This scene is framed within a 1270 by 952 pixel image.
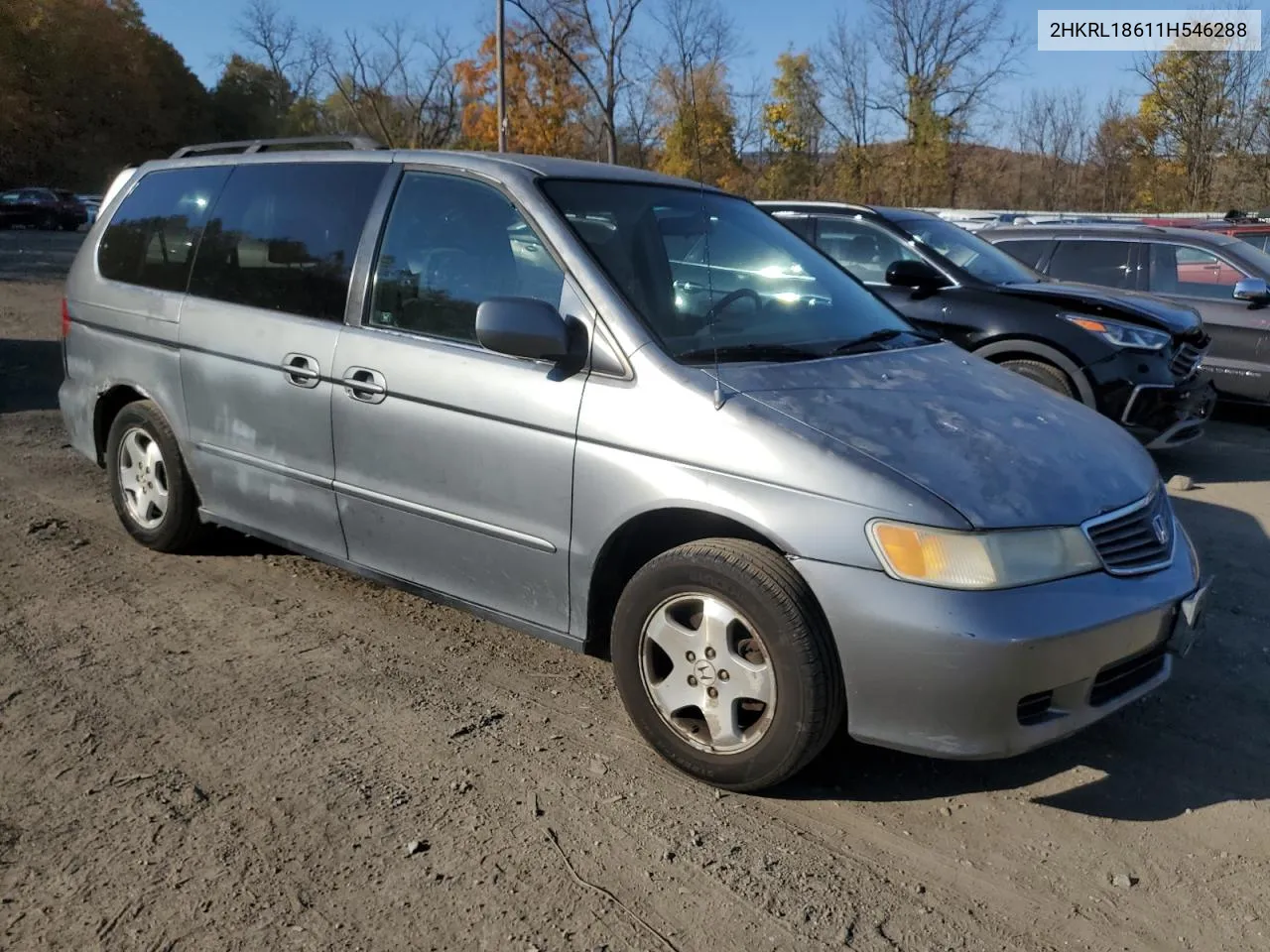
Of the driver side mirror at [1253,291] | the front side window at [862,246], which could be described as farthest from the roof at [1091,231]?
the front side window at [862,246]

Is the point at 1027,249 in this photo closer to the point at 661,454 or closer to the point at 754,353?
the point at 754,353

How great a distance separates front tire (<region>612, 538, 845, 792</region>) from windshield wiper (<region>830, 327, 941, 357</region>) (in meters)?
1.04

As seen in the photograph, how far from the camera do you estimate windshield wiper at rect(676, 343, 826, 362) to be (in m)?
3.36

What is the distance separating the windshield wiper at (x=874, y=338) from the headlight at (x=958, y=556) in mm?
1048

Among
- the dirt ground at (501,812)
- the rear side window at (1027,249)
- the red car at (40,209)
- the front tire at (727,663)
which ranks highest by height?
the red car at (40,209)

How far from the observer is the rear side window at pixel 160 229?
477 centimetres

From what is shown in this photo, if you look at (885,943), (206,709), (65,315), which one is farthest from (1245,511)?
(65,315)

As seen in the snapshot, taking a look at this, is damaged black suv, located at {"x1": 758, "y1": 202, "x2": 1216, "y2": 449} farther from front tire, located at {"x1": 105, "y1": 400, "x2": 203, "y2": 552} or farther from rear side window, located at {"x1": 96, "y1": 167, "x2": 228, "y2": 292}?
front tire, located at {"x1": 105, "y1": 400, "x2": 203, "y2": 552}

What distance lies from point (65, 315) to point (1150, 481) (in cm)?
503

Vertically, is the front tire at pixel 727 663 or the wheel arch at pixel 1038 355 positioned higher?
the wheel arch at pixel 1038 355

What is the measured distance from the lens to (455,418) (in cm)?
361

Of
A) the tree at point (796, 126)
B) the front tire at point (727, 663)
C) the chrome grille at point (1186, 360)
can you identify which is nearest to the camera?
the front tire at point (727, 663)

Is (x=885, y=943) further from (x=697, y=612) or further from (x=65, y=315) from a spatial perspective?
(x=65, y=315)

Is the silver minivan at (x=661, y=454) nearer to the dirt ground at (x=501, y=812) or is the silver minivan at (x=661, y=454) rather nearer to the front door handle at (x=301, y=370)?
the front door handle at (x=301, y=370)
